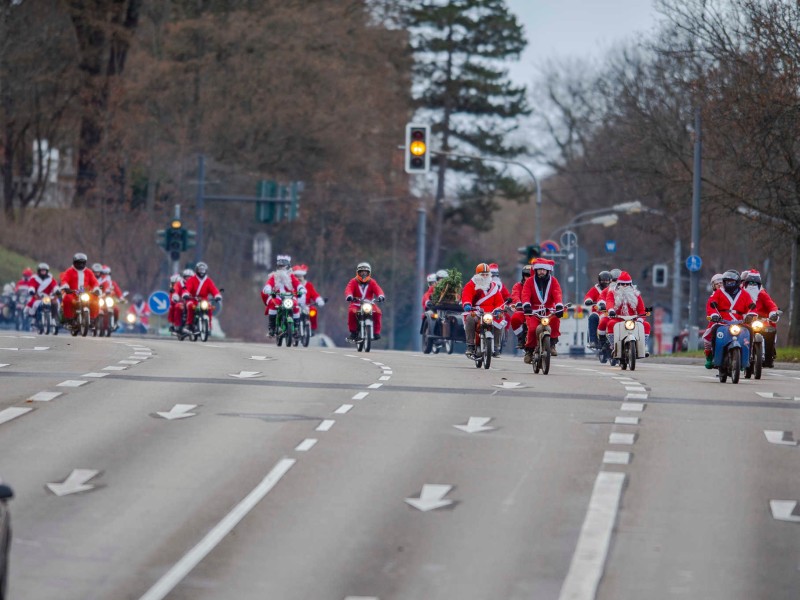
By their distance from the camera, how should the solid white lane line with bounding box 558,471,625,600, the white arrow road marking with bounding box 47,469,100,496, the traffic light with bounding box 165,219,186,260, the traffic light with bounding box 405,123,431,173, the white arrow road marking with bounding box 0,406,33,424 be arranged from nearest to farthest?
the solid white lane line with bounding box 558,471,625,600 → the white arrow road marking with bounding box 47,469,100,496 → the white arrow road marking with bounding box 0,406,33,424 → the traffic light with bounding box 405,123,431,173 → the traffic light with bounding box 165,219,186,260

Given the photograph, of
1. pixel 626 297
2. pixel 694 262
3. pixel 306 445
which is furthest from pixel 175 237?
pixel 306 445

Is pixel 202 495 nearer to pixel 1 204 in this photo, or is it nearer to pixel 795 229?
pixel 795 229

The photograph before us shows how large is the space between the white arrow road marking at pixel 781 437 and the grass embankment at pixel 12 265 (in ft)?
168

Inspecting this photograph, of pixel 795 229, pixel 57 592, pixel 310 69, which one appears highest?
pixel 310 69

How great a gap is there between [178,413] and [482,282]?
39.9ft

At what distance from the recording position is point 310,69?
71.7 metres

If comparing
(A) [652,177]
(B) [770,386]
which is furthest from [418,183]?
(B) [770,386]

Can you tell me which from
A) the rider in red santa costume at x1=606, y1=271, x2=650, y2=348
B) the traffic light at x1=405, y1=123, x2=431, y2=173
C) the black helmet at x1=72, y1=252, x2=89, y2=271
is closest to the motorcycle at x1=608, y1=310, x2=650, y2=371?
the rider in red santa costume at x1=606, y1=271, x2=650, y2=348

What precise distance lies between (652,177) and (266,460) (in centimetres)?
3814

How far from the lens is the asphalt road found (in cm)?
1188

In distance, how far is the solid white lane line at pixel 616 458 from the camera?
1655 centimetres

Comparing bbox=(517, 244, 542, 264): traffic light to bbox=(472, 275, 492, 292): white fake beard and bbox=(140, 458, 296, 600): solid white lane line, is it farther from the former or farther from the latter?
bbox=(140, 458, 296, 600): solid white lane line

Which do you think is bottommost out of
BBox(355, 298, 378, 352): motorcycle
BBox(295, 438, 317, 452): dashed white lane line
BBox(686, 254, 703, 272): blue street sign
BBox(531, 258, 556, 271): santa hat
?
BBox(295, 438, 317, 452): dashed white lane line

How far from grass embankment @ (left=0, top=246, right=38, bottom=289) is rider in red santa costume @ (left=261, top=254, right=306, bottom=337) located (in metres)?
28.6
